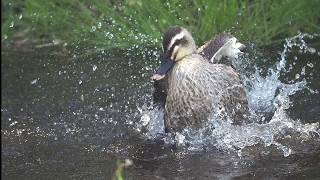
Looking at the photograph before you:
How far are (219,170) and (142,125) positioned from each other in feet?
3.66

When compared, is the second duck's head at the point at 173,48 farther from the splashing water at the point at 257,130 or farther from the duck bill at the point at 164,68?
the splashing water at the point at 257,130

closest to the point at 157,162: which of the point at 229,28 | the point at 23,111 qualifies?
the point at 23,111

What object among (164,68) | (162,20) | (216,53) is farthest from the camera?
(162,20)

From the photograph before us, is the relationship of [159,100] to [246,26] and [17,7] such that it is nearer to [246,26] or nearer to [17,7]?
[246,26]

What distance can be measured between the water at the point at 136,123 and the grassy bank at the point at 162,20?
17 cm

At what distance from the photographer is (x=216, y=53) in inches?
198

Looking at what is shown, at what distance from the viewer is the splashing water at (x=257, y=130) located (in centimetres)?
468

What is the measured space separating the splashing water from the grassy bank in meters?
1.02

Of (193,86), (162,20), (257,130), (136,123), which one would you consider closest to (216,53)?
(193,86)

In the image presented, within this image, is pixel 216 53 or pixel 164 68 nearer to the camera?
pixel 164 68

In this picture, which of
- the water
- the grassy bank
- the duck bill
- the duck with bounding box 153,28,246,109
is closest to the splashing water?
the water

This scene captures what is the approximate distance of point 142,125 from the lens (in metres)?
5.25

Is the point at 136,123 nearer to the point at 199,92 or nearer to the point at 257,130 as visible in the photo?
the point at 199,92

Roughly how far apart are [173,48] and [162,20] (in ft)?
6.16
